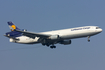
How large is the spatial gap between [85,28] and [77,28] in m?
2.29

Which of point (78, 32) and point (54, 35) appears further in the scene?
point (54, 35)

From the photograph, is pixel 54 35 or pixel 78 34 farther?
pixel 54 35

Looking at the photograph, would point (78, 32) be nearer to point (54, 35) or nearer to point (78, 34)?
point (78, 34)

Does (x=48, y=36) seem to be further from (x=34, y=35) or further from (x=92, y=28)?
(x=92, y=28)

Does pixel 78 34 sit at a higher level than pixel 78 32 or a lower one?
lower

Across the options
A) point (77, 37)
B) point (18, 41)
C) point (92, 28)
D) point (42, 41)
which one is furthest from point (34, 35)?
point (92, 28)

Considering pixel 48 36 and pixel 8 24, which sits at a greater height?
pixel 8 24

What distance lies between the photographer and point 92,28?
6425cm

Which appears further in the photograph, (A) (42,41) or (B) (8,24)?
(B) (8,24)

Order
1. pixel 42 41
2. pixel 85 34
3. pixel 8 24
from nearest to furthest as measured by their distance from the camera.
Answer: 1. pixel 85 34
2. pixel 42 41
3. pixel 8 24

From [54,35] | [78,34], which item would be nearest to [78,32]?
[78,34]

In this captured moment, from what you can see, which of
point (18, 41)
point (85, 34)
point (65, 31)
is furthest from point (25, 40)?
point (85, 34)

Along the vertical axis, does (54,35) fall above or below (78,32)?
below

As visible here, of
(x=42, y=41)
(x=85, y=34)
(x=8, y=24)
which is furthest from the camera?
(x=8, y=24)
